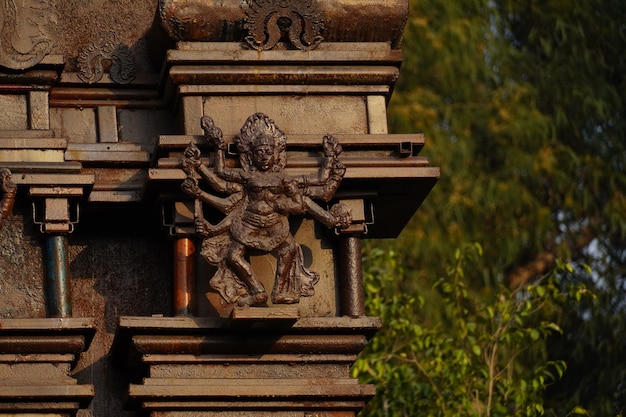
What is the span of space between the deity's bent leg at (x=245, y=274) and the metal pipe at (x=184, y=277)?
0.36 m

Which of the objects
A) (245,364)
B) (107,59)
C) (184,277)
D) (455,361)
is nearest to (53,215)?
(184,277)

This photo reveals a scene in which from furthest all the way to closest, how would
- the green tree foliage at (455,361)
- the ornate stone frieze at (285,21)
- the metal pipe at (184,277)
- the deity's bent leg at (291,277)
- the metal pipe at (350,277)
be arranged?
the green tree foliage at (455,361) → the ornate stone frieze at (285,21) → the metal pipe at (350,277) → the metal pipe at (184,277) → the deity's bent leg at (291,277)

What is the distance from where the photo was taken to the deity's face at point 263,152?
1351 centimetres

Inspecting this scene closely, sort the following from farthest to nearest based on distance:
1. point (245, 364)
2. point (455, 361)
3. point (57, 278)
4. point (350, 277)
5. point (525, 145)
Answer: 1. point (525, 145)
2. point (455, 361)
3. point (350, 277)
4. point (57, 278)
5. point (245, 364)

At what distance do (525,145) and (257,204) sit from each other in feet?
41.9

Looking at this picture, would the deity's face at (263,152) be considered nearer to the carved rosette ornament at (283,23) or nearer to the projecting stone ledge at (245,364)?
the carved rosette ornament at (283,23)

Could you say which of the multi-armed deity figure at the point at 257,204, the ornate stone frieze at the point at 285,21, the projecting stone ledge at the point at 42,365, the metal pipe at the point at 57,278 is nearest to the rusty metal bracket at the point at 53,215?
the metal pipe at the point at 57,278

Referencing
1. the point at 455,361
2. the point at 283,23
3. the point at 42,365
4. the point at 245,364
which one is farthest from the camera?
the point at 455,361

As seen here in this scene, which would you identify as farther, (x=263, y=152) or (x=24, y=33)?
(x=24, y=33)

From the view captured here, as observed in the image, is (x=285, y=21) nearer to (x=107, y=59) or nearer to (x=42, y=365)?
(x=107, y=59)

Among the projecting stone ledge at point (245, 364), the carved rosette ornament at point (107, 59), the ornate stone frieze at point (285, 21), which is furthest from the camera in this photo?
the carved rosette ornament at point (107, 59)

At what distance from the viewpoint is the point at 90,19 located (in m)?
14.5

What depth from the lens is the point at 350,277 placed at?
1367 cm

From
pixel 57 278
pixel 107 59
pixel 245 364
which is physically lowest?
pixel 245 364
